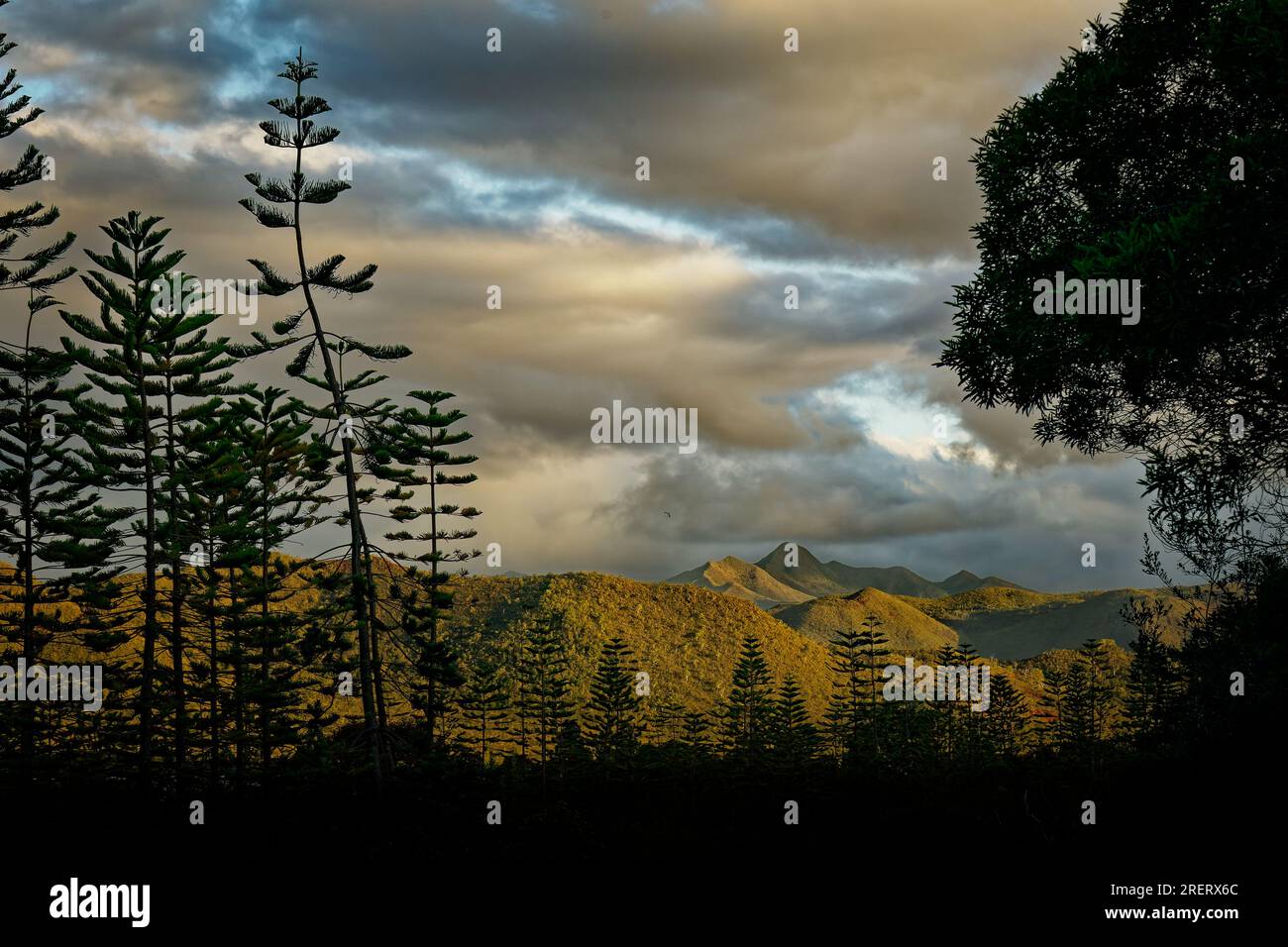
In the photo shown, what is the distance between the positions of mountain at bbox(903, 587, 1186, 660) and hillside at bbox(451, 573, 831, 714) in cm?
6869

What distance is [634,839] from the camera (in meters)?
19.8

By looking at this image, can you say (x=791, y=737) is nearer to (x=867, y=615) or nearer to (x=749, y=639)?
(x=749, y=639)

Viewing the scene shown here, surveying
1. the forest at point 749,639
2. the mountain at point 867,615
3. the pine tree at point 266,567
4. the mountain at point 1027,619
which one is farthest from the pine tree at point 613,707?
the mountain at point 1027,619

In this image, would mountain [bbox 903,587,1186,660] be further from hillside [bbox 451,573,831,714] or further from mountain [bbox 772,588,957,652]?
hillside [bbox 451,573,831,714]

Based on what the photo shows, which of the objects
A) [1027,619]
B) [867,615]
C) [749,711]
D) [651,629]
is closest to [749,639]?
[749,711]

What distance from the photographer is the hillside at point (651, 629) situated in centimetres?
6456

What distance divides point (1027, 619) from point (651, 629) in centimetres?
10168

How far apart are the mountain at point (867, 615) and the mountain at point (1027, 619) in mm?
27269

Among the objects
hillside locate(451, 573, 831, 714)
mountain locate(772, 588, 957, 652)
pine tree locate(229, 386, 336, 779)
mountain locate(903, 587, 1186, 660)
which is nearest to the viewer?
pine tree locate(229, 386, 336, 779)

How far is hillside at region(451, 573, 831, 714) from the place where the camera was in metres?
64.6

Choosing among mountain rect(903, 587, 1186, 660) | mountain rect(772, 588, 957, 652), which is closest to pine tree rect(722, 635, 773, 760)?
mountain rect(772, 588, 957, 652)

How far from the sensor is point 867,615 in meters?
103
